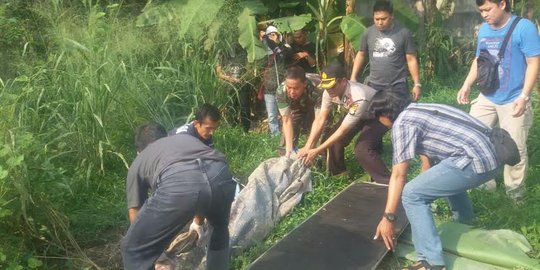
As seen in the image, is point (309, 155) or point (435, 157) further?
point (309, 155)

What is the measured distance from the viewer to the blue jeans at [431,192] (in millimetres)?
3424

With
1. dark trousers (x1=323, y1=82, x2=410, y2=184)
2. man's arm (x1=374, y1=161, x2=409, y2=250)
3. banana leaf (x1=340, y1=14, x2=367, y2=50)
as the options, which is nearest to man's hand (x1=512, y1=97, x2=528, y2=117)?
dark trousers (x1=323, y1=82, x2=410, y2=184)

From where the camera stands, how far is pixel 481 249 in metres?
3.74

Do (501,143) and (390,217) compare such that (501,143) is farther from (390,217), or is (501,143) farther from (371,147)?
(371,147)

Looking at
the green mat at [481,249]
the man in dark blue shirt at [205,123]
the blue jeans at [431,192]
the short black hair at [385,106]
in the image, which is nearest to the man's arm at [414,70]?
the short black hair at [385,106]

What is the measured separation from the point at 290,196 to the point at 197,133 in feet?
3.94

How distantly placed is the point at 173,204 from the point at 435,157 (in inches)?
65.1

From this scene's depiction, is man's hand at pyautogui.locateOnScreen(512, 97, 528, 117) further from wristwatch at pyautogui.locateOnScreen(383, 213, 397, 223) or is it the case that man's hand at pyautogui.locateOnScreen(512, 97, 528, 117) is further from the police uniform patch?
wristwatch at pyautogui.locateOnScreen(383, 213, 397, 223)

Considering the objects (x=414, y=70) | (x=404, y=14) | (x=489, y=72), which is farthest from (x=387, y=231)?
(x=404, y=14)

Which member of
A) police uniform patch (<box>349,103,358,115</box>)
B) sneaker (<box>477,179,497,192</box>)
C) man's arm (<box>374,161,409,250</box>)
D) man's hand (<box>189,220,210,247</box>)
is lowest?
sneaker (<box>477,179,497,192</box>)

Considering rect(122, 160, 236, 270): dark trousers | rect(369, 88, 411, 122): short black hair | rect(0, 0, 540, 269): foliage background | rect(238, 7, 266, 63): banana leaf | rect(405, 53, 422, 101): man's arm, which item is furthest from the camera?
rect(238, 7, 266, 63): banana leaf

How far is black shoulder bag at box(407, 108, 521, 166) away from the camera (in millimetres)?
3402

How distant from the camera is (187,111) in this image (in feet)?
19.9

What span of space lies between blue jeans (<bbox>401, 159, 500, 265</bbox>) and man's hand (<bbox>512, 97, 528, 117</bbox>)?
89 centimetres
